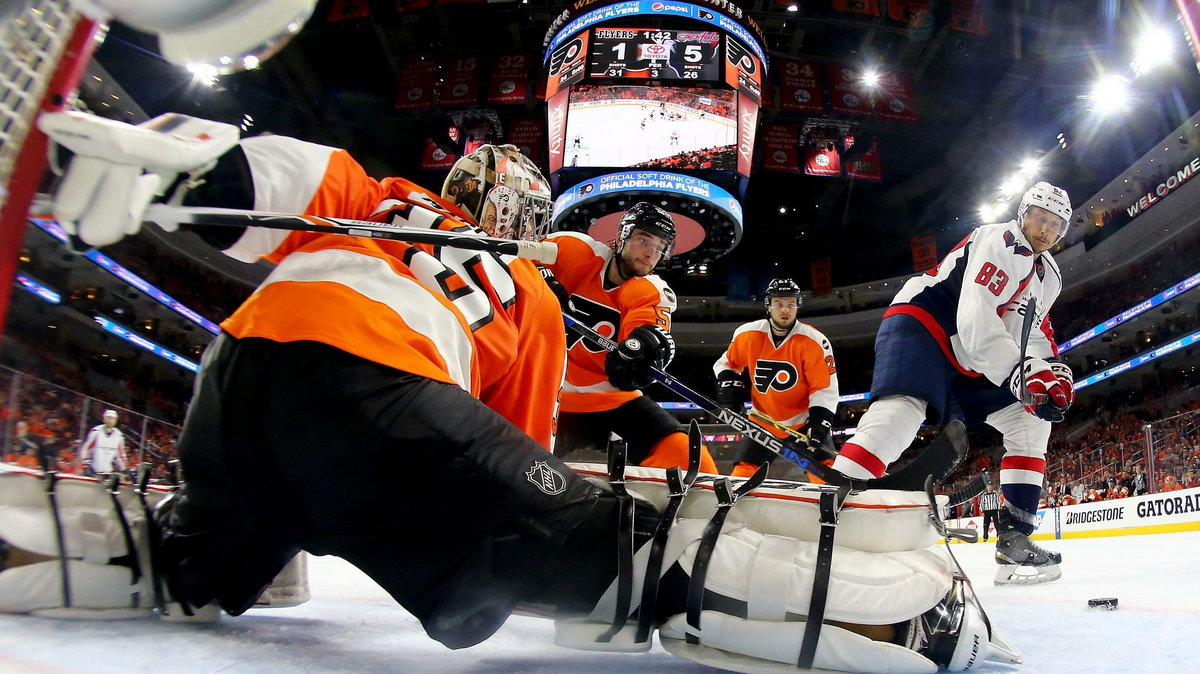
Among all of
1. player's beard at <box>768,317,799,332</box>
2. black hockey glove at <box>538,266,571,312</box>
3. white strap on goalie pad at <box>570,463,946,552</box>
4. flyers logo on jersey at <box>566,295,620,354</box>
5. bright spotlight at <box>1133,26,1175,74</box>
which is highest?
bright spotlight at <box>1133,26,1175,74</box>

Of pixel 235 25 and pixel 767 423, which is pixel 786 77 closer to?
pixel 767 423

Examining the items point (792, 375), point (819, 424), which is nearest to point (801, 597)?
point (819, 424)

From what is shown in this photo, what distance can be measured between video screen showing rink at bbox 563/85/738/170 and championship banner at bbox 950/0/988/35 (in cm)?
449

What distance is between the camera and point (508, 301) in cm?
141

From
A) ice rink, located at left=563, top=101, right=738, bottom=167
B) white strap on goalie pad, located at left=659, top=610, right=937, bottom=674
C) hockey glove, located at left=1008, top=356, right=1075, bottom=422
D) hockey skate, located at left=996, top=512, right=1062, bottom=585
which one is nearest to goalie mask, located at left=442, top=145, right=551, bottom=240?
white strap on goalie pad, located at left=659, top=610, right=937, bottom=674

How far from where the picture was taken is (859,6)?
10719 millimetres

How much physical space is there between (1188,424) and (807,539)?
26.3ft

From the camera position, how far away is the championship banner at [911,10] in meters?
10.6

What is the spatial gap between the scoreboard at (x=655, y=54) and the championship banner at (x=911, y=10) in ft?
11.7

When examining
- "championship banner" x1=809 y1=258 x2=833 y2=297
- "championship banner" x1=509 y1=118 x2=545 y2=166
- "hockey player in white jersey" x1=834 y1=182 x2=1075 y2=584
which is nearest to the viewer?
"hockey player in white jersey" x1=834 y1=182 x2=1075 y2=584

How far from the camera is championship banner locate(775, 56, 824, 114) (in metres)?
12.0

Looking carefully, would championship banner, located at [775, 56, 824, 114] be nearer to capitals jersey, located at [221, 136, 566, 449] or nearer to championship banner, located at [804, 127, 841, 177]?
championship banner, located at [804, 127, 841, 177]

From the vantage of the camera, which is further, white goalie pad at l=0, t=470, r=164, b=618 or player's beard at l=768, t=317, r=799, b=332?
player's beard at l=768, t=317, r=799, b=332

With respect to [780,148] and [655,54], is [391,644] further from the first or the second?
[780,148]
